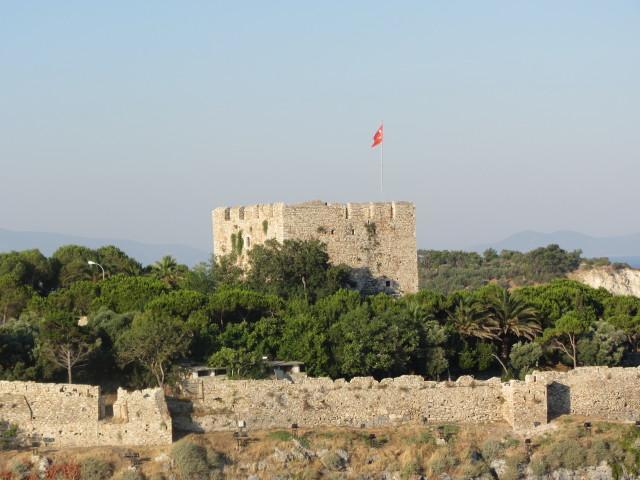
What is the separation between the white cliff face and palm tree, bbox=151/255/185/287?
32226 millimetres

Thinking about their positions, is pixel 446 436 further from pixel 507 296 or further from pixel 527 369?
pixel 507 296

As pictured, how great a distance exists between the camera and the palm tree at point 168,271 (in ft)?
160

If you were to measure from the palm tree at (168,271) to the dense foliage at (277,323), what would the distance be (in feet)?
0.34

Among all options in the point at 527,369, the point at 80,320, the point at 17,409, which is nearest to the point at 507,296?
the point at 527,369

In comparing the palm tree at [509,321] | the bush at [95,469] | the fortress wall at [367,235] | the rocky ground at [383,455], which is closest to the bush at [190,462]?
the rocky ground at [383,455]

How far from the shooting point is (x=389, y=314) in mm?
40188

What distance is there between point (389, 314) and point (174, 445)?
8.93 m

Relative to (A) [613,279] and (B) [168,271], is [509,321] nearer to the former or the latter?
(B) [168,271]

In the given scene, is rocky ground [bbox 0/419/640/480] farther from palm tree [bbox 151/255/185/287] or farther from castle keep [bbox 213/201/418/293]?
palm tree [bbox 151/255/185/287]

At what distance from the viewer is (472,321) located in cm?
4181

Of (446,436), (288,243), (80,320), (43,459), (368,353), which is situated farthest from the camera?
(288,243)

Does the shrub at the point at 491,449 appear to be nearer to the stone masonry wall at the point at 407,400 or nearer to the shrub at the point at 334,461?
the stone masonry wall at the point at 407,400

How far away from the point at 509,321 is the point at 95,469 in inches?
577

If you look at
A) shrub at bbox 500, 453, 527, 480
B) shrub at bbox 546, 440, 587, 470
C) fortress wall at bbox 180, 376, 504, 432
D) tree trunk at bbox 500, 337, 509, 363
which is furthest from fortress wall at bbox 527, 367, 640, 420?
tree trunk at bbox 500, 337, 509, 363
